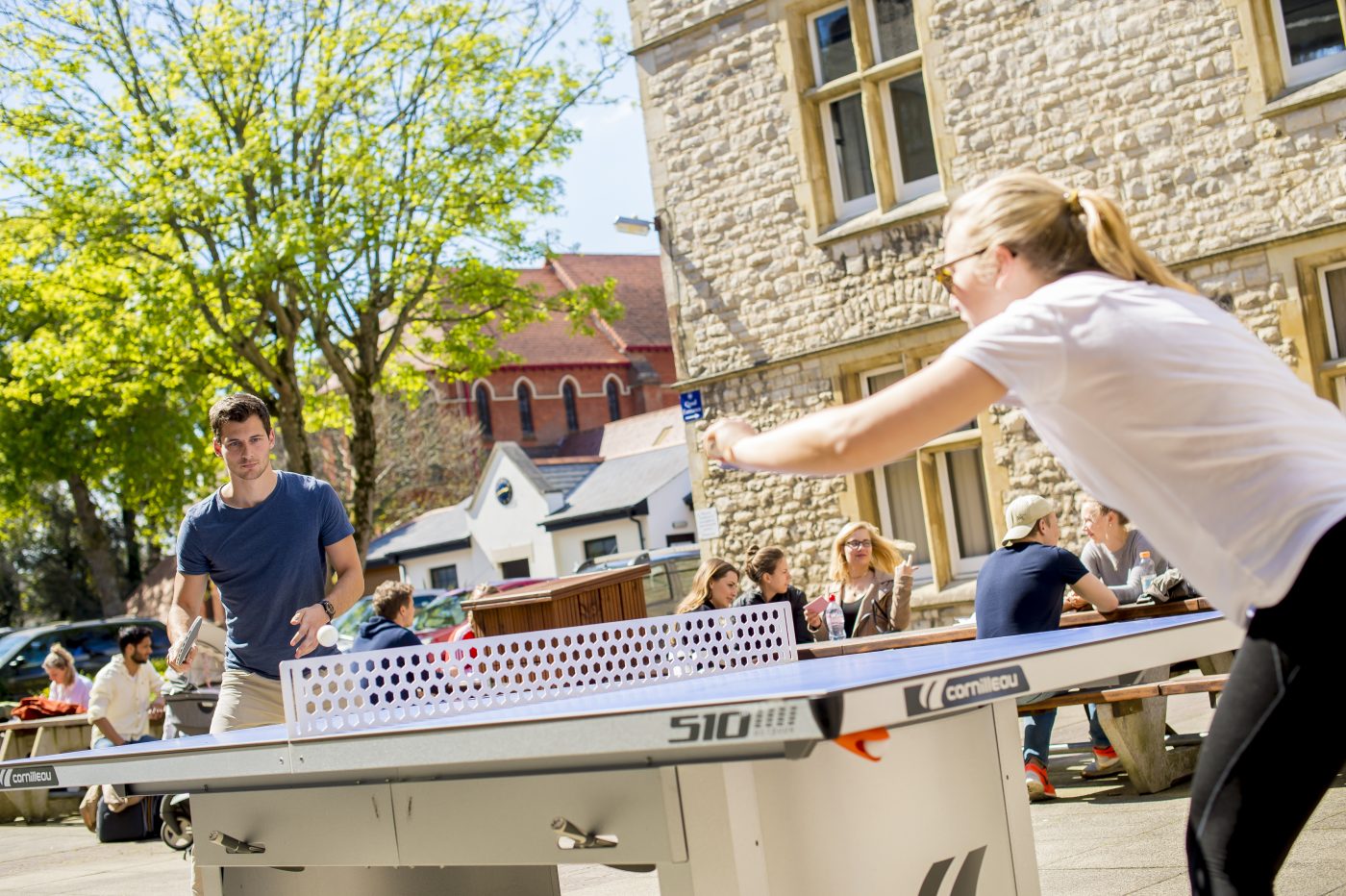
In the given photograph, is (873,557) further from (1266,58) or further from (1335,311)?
(1266,58)

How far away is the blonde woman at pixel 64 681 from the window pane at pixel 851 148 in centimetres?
916

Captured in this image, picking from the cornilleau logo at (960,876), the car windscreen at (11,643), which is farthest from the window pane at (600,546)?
the cornilleau logo at (960,876)

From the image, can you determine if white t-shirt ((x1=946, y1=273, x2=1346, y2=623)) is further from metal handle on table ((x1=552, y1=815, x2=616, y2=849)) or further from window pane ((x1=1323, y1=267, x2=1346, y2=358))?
window pane ((x1=1323, y1=267, x2=1346, y2=358))

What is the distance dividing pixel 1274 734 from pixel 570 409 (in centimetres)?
6402

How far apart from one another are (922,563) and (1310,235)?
5.31m

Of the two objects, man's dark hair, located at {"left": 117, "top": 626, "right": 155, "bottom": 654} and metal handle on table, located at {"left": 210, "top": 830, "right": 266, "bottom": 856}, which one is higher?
man's dark hair, located at {"left": 117, "top": 626, "right": 155, "bottom": 654}

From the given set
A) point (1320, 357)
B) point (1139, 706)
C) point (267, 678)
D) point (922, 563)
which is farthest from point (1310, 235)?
point (267, 678)

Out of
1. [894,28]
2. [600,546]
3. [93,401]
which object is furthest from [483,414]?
[894,28]

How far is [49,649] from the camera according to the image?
21781 millimetres

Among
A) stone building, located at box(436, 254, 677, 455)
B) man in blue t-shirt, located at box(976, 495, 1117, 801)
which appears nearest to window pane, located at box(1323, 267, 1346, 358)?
man in blue t-shirt, located at box(976, 495, 1117, 801)

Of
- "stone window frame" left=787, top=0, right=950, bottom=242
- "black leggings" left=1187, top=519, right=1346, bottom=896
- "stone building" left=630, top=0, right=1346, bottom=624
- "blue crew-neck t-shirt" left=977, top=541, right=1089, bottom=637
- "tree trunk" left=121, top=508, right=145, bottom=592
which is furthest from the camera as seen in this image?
"tree trunk" left=121, top=508, right=145, bottom=592

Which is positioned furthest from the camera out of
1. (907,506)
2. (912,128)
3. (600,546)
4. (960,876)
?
(600,546)

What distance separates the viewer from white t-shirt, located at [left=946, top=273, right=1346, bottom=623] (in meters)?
2.37

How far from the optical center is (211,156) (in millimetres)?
20625
